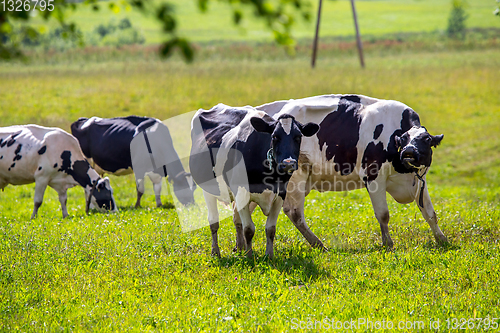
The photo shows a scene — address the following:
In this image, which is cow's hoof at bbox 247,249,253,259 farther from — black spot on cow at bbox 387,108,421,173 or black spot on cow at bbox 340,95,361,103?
black spot on cow at bbox 340,95,361,103

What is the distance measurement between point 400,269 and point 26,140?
9846 millimetres

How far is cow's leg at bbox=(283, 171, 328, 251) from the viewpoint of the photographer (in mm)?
8781

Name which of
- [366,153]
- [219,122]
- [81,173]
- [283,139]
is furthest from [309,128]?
[81,173]

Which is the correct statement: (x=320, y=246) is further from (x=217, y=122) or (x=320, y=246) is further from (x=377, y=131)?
(x=217, y=122)

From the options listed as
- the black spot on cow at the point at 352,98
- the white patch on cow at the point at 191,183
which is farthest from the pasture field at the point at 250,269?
the black spot on cow at the point at 352,98

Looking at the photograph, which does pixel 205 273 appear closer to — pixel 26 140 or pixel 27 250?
pixel 27 250

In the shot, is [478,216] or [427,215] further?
[478,216]

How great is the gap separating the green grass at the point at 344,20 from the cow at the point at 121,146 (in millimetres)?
66894

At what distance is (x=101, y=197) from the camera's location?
41.3 ft

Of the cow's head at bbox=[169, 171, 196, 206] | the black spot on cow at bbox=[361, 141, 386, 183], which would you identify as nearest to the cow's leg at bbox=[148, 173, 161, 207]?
the cow's head at bbox=[169, 171, 196, 206]

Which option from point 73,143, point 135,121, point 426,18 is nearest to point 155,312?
point 73,143

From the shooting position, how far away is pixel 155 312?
5.88 meters

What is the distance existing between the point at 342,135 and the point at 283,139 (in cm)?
225

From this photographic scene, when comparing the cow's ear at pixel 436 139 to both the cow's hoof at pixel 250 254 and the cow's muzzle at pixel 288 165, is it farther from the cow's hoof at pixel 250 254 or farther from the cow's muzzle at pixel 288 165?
the cow's hoof at pixel 250 254
